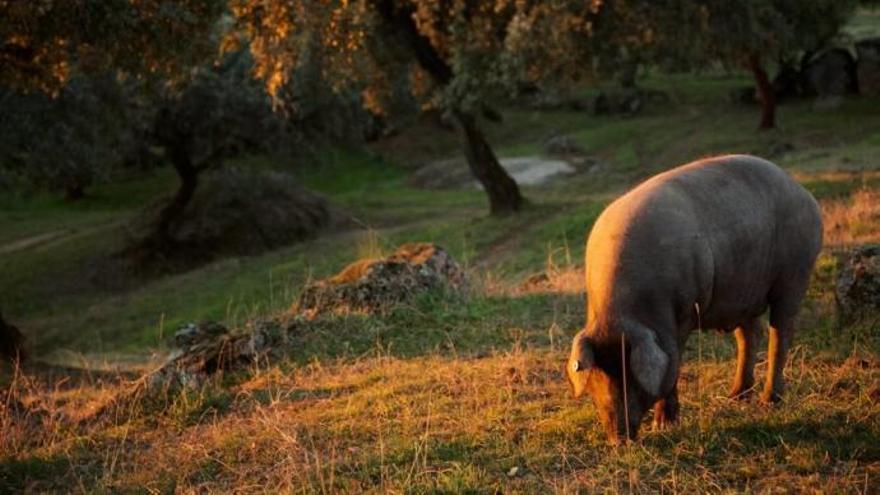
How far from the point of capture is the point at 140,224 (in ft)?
110

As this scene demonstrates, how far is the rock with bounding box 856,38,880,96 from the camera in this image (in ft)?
142

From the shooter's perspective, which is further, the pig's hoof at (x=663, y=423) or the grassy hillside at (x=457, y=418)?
the pig's hoof at (x=663, y=423)

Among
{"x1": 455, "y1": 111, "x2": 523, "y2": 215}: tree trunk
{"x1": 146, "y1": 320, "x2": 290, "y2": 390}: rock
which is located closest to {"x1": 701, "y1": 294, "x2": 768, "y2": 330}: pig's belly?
{"x1": 146, "y1": 320, "x2": 290, "y2": 390}: rock

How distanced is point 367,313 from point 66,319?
52.6 ft

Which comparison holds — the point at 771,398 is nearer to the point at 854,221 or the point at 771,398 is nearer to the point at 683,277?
the point at 683,277

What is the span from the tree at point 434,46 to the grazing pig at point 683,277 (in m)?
10.6

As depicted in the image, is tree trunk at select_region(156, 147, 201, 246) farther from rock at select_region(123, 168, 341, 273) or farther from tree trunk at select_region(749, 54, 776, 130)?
tree trunk at select_region(749, 54, 776, 130)

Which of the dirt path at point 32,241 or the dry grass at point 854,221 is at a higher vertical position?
the dry grass at point 854,221

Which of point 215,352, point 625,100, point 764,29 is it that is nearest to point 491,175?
point 764,29

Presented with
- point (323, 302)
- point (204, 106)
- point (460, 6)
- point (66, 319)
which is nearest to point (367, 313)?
point (323, 302)

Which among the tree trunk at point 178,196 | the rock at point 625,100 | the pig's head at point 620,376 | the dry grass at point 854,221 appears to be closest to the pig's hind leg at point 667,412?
the pig's head at point 620,376

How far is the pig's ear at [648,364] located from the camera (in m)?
7.13

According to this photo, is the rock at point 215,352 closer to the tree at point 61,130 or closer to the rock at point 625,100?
the tree at point 61,130

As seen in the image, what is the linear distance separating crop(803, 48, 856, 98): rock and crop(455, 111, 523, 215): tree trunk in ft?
69.3
